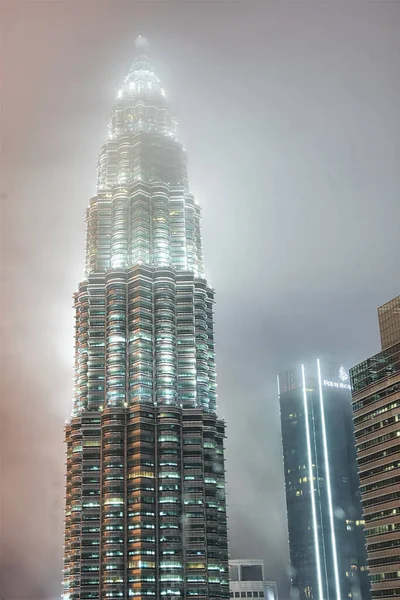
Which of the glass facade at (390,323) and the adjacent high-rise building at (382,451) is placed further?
the glass facade at (390,323)

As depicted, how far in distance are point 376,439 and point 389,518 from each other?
1708cm

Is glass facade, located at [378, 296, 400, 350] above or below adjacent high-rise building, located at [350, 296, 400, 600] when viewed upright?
above

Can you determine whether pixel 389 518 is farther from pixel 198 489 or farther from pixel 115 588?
pixel 115 588

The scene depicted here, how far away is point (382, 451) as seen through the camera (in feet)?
559

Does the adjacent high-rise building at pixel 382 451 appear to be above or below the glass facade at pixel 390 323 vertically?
below

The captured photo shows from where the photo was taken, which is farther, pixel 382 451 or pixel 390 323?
pixel 390 323

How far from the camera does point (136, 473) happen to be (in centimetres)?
19575

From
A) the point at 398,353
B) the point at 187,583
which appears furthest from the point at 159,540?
the point at 398,353

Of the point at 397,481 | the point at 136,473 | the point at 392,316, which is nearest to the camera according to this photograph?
the point at 397,481

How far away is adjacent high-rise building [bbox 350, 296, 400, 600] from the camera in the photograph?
163 metres

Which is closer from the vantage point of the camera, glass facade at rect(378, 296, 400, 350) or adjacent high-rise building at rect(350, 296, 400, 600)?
adjacent high-rise building at rect(350, 296, 400, 600)

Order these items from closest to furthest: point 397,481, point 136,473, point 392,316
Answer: point 397,481 → point 392,316 → point 136,473

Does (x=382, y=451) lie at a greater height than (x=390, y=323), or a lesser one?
lesser

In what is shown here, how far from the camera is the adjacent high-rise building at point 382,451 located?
163 metres
